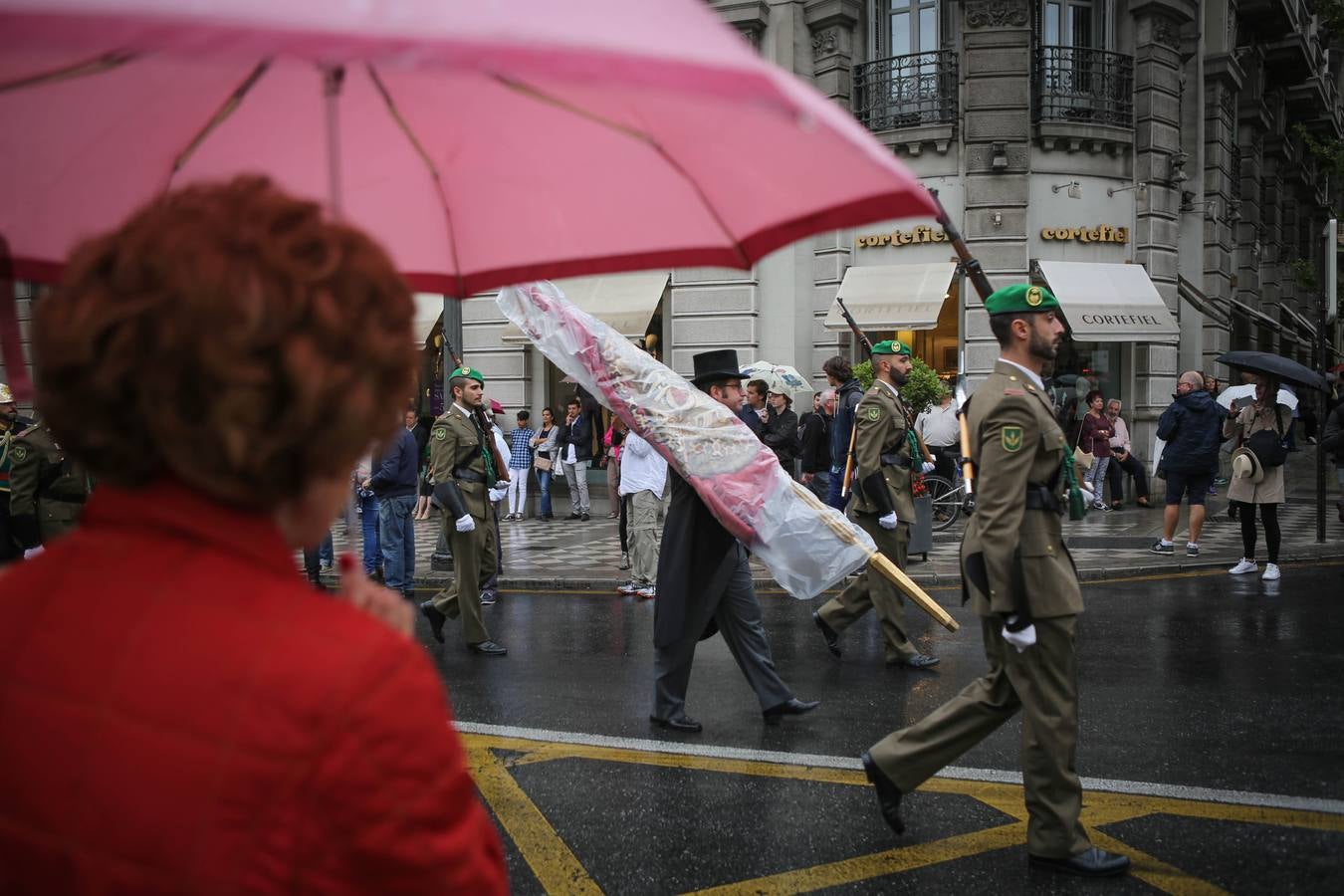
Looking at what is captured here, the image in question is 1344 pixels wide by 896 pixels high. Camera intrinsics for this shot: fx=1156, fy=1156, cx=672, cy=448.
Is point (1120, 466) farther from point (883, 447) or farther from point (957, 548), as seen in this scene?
point (883, 447)

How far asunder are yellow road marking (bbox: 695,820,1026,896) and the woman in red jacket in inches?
109

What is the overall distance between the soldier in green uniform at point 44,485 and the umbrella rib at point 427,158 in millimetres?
6218

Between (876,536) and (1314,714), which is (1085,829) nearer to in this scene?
(1314,714)

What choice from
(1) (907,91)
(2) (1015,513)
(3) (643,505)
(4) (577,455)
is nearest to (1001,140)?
(1) (907,91)

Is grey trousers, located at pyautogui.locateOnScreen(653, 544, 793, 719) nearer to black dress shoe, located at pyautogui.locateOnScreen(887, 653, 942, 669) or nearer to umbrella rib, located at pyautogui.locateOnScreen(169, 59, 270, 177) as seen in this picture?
black dress shoe, located at pyautogui.locateOnScreen(887, 653, 942, 669)

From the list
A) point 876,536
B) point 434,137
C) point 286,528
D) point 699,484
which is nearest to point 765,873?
point 699,484

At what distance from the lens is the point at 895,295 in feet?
61.0

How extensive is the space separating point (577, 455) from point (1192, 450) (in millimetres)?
8932

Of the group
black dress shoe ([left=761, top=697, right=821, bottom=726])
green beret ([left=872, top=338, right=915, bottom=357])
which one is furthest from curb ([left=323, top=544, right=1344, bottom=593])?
black dress shoe ([left=761, top=697, right=821, bottom=726])

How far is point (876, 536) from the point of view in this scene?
8227 millimetres

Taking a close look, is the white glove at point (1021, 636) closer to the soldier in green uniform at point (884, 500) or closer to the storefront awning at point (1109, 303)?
the soldier in green uniform at point (884, 500)

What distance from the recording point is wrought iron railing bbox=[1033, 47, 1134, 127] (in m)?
18.8

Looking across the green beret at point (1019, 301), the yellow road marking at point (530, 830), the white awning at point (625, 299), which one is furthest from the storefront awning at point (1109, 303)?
the yellow road marking at point (530, 830)

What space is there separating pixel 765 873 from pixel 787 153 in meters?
2.78
